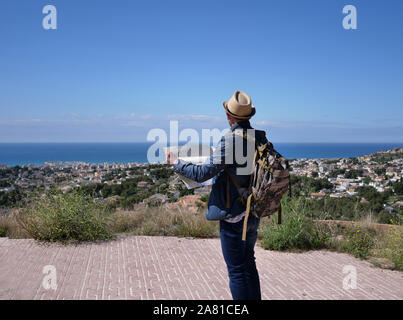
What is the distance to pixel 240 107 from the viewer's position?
2.70 metres

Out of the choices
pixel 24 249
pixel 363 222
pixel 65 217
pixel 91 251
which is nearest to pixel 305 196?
Result: pixel 363 222

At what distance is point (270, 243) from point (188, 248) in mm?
1435

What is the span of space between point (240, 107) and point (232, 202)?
2.53ft

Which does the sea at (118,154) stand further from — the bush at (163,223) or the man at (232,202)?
the bush at (163,223)

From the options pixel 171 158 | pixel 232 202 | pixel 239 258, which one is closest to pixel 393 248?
pixel 239 258


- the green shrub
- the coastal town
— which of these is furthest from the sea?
the green shrub

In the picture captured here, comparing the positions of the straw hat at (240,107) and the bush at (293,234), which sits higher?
the straw hat at (240,107)

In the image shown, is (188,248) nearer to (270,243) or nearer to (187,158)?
(270,243)

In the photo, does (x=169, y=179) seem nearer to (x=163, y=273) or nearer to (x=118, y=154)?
(x=163, y=273)

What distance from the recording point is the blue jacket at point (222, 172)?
2.56 meters

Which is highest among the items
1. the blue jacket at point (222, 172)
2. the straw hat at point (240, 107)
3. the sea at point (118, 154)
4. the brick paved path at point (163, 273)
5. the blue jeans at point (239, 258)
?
the straw hat at point (240, 107)

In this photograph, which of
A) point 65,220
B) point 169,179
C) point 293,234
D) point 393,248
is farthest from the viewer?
point 169,179

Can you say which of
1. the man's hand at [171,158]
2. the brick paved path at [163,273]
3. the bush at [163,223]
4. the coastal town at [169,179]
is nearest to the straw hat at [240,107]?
the man's hand at [171,158]

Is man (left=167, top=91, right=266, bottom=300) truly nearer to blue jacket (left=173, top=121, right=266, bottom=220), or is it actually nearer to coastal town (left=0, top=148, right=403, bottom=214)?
blue jacket (left=173, top=121, right=266, bottom=220)
